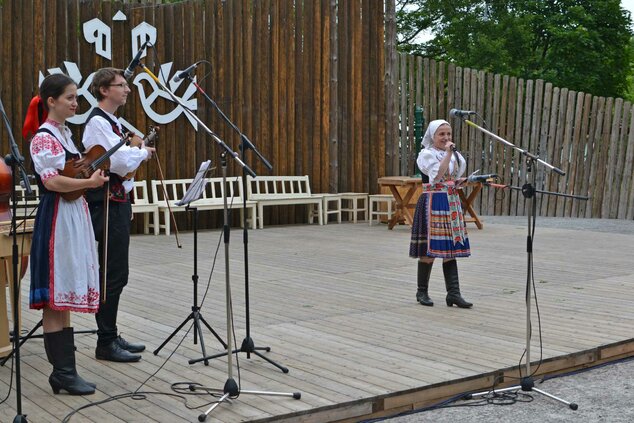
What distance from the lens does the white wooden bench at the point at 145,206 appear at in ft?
37.4

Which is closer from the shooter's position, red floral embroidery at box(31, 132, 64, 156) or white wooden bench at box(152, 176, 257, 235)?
red floral embroidery at box(31, 132, 64, 156)

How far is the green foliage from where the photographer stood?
81.1 ft

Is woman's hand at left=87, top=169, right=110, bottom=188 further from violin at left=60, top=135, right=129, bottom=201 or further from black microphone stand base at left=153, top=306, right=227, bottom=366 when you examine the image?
black microphone stand base at left=153, top=306, right=227, bottom=366

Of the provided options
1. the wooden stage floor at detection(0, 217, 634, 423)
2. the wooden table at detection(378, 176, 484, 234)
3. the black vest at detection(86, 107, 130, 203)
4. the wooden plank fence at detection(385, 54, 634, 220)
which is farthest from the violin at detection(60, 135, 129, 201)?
the wooden plank fence at detection(385, 54, 634, 220)

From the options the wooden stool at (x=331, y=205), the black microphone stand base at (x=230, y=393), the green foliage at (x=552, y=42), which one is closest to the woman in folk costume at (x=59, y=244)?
the black microphone stand base at (x=230, y=393)

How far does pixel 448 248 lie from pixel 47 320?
128 inches

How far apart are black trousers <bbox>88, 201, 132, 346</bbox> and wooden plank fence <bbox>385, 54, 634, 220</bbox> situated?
9.78 meters

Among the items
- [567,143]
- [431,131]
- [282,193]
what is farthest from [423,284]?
[567,143]

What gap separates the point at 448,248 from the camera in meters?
6.61

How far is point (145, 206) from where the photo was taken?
11.4 metres

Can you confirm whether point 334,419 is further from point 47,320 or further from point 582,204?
point 582,204

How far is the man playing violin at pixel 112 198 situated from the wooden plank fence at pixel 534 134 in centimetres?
977

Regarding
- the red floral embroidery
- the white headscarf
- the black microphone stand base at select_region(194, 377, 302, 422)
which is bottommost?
the black microphone stand base at select_region(194, 377, 302, 422)

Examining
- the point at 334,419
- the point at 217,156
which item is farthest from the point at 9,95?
the point at 334,419
